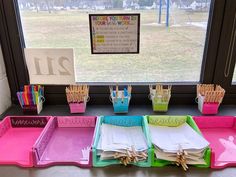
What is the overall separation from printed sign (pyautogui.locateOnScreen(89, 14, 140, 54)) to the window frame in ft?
0.67

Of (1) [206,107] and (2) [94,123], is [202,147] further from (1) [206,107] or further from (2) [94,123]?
(2) [94,123]

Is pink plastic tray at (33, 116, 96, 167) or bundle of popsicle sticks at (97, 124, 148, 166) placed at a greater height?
bundle of popsicle sticks at (97, 124, 148, 166)

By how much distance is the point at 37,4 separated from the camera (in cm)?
112

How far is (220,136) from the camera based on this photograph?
1.03 m

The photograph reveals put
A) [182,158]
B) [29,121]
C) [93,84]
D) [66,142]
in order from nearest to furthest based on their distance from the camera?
1. [182,158]
2. [66,142]
3. [29,121]
4. [93,84]

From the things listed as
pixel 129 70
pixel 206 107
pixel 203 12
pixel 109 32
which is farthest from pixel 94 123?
pixel 203 12

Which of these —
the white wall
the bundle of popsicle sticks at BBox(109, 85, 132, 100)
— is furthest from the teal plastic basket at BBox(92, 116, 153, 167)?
the white wall

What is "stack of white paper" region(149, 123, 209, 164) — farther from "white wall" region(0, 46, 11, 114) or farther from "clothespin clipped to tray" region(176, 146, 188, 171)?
"white wall" region(0, 46, 11, 114)

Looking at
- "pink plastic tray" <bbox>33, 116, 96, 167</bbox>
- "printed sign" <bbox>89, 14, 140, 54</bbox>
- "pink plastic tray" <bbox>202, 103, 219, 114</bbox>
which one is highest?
"printed sign" <bbox>89, 14, 140, 54</bbox>

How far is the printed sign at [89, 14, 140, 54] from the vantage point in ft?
3.59

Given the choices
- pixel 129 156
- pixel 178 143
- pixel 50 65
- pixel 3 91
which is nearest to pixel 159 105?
pixel 178 143

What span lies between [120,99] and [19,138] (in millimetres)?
507

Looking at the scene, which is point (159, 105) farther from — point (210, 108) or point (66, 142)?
point (66, 142)

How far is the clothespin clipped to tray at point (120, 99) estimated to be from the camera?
1132 mm
